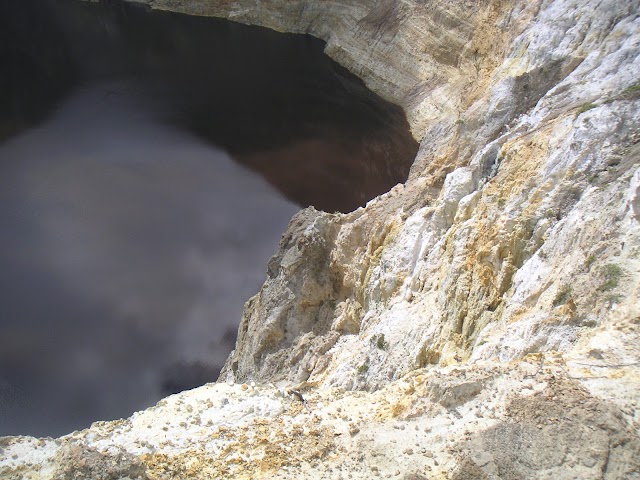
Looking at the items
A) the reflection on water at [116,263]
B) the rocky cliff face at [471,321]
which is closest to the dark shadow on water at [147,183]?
the reflection on water at [116,263]

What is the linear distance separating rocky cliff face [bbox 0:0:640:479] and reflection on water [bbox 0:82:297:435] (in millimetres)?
2890

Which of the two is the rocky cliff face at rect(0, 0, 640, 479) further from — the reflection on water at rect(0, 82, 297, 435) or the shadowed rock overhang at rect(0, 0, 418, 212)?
the shadowed rock overhang at rect(0, 0, 418, 212)

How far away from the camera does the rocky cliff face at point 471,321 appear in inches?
289

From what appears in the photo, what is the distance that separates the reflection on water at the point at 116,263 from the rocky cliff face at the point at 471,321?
2890mm

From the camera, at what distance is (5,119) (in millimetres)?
31547

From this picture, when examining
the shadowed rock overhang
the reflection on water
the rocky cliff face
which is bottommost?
the rocky cliff face

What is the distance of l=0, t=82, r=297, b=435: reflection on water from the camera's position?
19688mm

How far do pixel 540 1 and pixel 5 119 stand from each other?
26621 mm

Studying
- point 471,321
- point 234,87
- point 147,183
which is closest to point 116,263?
point 147,183

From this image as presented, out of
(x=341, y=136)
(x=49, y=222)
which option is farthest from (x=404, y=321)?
(x=341, y=136)

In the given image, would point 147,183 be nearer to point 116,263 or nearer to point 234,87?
point 116,263

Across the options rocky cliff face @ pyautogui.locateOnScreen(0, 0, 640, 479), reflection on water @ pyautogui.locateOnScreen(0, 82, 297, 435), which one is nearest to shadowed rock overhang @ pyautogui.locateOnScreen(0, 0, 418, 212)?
reflection on water @ pyautogui.locateOnScreen(0, 82, 297, 435)

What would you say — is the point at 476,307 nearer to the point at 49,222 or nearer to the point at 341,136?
the point at 49,222

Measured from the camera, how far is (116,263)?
923 inches
